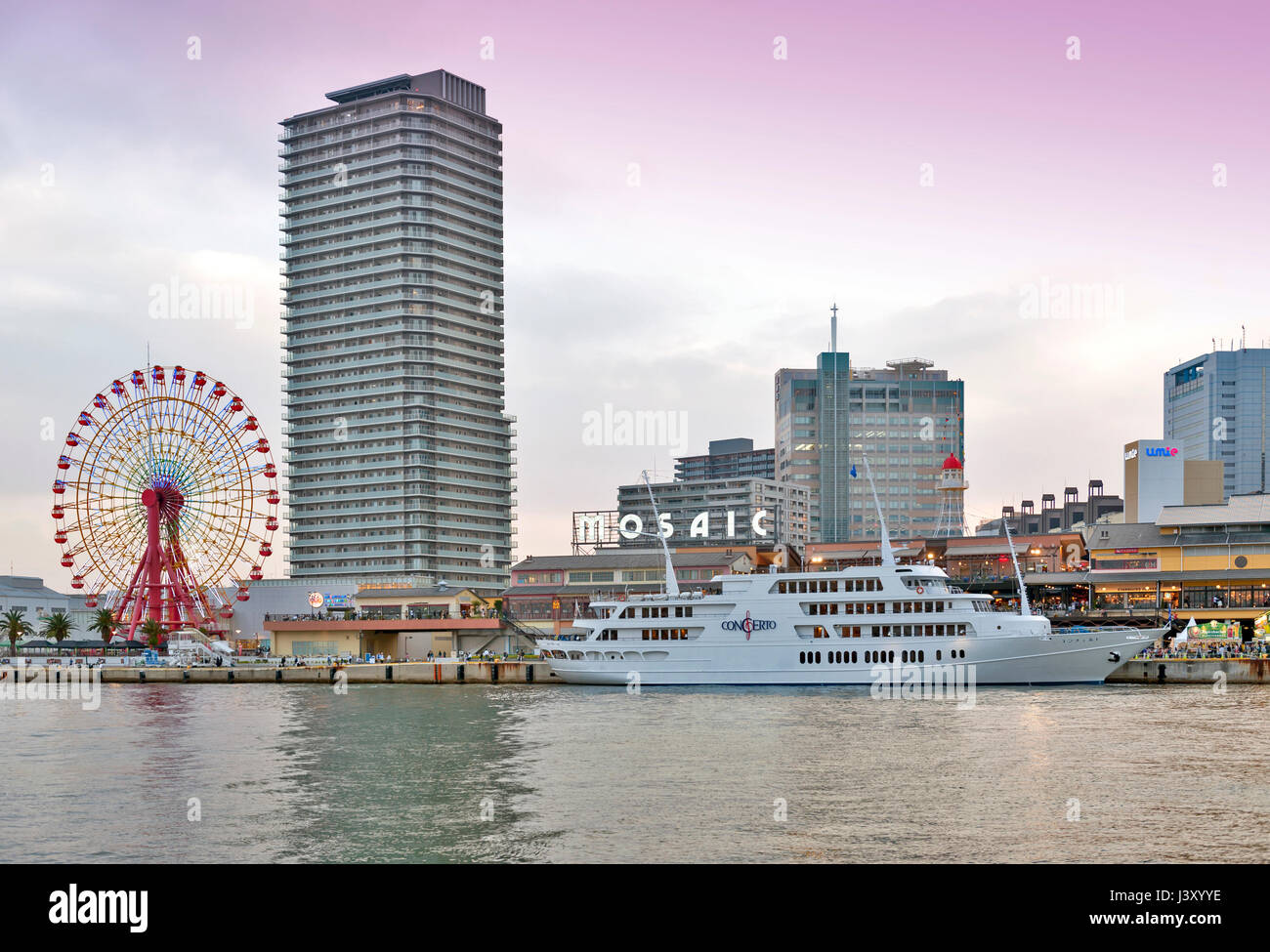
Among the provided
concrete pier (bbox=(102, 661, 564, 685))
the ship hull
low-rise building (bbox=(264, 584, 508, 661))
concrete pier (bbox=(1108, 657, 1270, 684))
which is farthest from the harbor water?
low-rise building (bbox=(264, 584, 508, 661))

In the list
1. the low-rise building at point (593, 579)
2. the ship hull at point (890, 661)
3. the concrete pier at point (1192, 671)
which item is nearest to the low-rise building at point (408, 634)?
the low-rise building at point (593, 579)

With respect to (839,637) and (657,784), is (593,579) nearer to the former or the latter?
(839,637)

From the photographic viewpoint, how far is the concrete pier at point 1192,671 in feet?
281

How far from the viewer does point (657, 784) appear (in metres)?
39.3

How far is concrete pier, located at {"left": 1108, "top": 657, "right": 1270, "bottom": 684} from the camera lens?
8550 cm

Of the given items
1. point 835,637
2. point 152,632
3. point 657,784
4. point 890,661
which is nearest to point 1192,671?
point 890,661

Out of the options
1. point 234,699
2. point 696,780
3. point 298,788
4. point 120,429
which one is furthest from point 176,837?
point 120,429

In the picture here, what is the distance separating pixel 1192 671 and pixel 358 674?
224 ft

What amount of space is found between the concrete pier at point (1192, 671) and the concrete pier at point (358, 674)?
43335mm

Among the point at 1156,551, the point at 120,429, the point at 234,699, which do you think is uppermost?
the point at 120,429

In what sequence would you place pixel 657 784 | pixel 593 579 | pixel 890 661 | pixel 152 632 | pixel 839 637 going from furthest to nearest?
1. pixel 593 579
2. pixel 152 632
3. pixel 839 637
4. pixel 890 661
5. pixel 657 784
